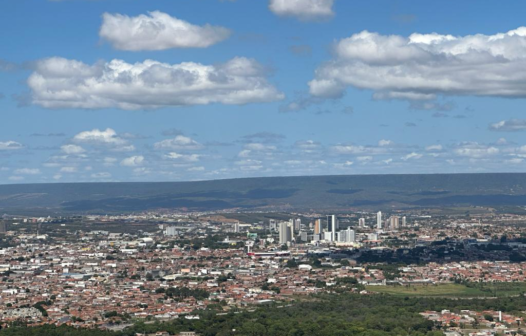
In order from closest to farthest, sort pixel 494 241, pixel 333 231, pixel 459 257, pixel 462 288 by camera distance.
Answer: pixel 462 288
pixel 459 257
pixel 494 241
pixel 333 231

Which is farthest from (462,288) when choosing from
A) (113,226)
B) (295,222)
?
(113,226)

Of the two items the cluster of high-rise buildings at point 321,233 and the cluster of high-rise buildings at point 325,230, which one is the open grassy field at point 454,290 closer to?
the cluster of high-rise buildings at point 321,233

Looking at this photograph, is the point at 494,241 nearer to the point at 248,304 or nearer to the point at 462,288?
the point at 462,288

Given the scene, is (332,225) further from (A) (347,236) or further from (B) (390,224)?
(B) (390,224)

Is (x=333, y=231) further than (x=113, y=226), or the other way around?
(x=113, y=226)

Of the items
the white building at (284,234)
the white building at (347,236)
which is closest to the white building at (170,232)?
the white building at (284,234)

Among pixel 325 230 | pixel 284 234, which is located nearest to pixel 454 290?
pixel 284 234
